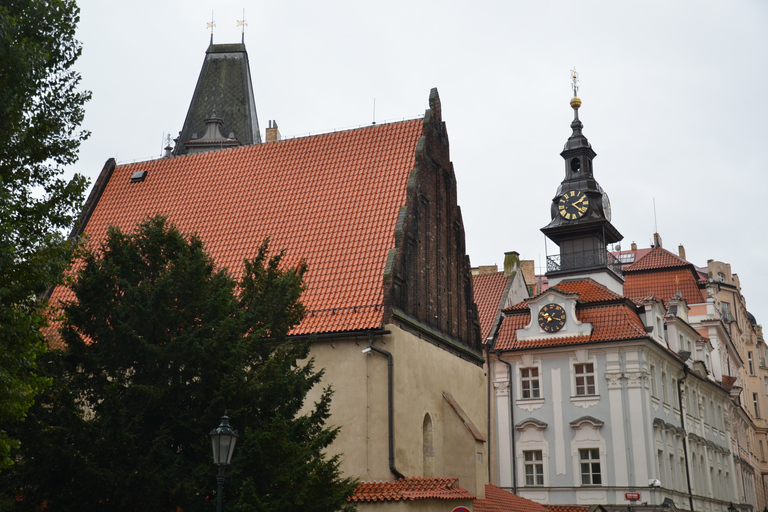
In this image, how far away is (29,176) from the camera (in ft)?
37.5

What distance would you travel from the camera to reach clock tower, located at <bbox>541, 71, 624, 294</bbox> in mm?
45094

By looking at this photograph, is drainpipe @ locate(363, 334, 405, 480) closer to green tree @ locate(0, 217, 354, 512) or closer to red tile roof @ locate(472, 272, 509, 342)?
green tree @ locate(0, 217, 354, 512)

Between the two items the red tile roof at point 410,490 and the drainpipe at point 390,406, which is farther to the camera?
the drainpipe at point 390,406

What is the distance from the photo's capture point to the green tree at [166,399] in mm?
12617

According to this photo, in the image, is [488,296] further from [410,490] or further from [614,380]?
[410,490]

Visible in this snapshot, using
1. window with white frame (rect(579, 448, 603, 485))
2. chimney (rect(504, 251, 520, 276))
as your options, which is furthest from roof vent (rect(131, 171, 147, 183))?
chimney (rect(504, 251, 520, 276))

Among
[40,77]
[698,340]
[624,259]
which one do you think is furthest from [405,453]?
[624,259]

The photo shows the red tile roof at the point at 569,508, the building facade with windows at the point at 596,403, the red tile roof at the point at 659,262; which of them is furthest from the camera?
the red tile roof at the point at 659,262

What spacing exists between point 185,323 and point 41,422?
8.85ft

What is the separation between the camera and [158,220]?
15430 millimetres

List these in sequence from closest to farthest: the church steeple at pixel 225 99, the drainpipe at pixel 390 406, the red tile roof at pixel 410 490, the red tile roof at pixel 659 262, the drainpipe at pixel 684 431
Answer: the red tile roof at pixel 410 490 < the drainpipe at pixel 390 406 < the drainpipe at pixel 684 431 < the church steeple at pixel 225 99 < the red tile roof at pixel 659 262

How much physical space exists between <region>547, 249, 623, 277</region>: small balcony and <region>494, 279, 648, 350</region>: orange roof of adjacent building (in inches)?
168

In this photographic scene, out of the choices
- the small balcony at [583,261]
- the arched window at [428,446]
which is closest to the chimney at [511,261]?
the small balcony at [583,261]

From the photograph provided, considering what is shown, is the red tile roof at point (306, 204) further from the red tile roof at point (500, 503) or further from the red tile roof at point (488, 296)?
the red tile roof at point (488, 296)
